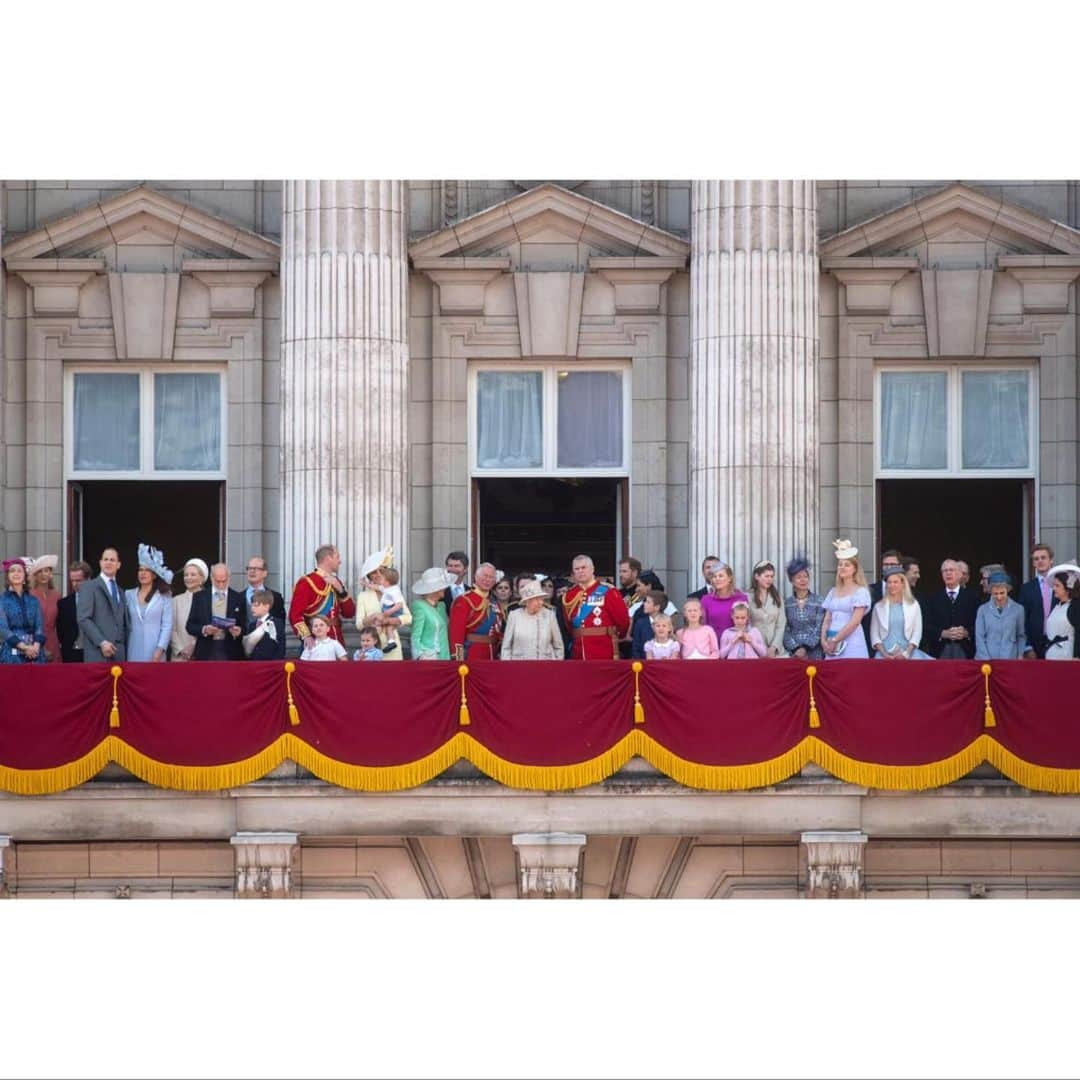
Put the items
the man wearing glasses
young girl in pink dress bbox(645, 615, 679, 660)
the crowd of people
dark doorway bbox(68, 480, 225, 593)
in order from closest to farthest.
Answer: young girl in pink dress bbox(645, 615, 679, 660) < the man wearing glasses < the crowd of people < dark doorway bbox(68, 480, 225, 593)

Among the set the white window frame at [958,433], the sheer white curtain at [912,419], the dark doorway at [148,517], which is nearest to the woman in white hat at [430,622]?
the dark doorway at [148,517]

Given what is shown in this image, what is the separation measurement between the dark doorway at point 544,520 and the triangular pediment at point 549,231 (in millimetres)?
2993

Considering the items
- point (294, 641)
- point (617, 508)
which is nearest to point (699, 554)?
point (617, 508)

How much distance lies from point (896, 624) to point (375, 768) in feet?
19.7

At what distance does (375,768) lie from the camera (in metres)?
30.9

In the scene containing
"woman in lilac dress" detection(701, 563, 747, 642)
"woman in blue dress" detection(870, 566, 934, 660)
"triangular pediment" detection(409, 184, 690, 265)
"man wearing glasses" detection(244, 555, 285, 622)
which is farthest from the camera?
"triangular pediment" detection(409, 184, 690, 265)

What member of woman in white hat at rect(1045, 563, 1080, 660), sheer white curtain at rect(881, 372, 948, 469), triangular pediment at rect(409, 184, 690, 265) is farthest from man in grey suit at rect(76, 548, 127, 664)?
sheer white curtain at rect(881, 372, 948, 469)

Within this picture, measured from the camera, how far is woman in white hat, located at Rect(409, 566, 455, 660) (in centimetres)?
3192

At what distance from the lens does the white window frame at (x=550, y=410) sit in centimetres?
3659

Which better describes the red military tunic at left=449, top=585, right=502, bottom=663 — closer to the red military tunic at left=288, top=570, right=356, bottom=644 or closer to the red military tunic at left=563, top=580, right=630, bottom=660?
the red military tunic at left=563, top=580, right=630, bottom=660

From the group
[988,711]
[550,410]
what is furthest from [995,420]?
[988,711]

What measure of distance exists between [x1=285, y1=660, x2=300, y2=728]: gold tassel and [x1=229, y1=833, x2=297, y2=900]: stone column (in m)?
1.28

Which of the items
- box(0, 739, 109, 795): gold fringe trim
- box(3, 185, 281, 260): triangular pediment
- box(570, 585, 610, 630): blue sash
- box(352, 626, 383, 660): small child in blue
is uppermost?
box(3, 185, 281, 260): triangular pediment

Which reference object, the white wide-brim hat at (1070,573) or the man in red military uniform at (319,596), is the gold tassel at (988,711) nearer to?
the white wide-brim hat at (1070,573)
